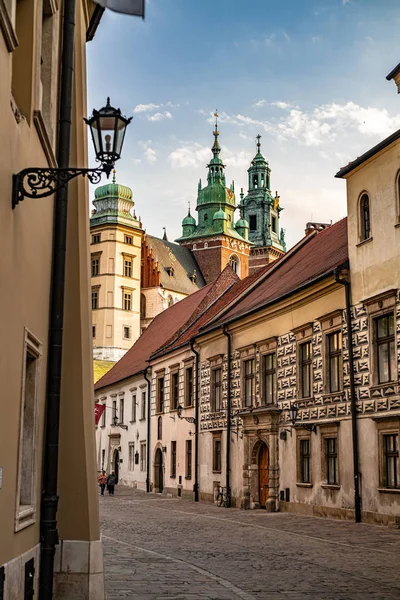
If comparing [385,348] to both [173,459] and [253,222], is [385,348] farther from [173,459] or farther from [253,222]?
[253,222]

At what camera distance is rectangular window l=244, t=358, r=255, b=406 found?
1104 inches

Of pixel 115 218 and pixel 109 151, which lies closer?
pixel 109 151

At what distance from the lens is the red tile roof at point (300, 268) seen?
24.3 m

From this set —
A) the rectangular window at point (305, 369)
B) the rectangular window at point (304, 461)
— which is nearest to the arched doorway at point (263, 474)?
the rectangular window at point (304, 461)

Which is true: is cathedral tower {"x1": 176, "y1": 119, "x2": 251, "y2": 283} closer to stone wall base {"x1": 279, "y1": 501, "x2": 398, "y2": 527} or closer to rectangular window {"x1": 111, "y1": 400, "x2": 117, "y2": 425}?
rectangular window {"x1": 111, "y1": 400, "x2": 117, "y2": 425}

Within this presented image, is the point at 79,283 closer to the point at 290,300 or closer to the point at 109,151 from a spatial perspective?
the point at 109,151

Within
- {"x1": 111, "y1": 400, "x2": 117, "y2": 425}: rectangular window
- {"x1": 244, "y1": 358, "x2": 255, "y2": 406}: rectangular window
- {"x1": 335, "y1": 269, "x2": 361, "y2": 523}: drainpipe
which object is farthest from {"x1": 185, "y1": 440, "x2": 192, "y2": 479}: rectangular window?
{"x1": 111, "y1": 400, "x2": 117, "y2": 425}: rectangular window

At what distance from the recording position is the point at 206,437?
32.0 meters

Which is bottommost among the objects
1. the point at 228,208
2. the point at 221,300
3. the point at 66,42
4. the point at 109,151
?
the point at 109,151

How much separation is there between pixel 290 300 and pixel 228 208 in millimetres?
89822

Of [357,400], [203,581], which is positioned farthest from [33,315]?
[357,400]

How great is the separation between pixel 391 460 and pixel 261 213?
109021 millimetres

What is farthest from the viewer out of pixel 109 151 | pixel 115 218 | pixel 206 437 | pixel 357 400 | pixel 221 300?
pixel 115 218

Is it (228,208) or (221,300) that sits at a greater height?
(228,208)
